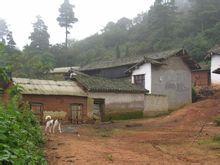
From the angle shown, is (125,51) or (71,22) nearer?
(125,51)

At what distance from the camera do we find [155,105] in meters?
33.0

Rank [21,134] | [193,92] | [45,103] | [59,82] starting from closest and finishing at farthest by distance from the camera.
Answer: [21,134] → [45,103] → [59,82] → [193,92]

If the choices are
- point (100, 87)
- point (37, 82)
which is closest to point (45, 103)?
point (37, 82)

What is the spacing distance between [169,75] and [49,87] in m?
11.5

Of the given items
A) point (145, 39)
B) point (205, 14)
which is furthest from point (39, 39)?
point (205, 14)

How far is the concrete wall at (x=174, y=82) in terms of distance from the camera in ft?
112

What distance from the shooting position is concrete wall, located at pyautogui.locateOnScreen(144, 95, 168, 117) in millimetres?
32344

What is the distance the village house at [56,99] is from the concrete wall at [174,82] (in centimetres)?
770

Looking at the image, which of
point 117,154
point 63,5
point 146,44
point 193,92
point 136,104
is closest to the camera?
point 117,154

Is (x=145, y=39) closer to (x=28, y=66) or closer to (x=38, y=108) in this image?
(x=28, y=66)

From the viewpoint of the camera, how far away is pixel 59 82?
29.3m

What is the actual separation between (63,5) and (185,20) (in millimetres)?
20302

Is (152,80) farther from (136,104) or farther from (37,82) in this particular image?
(37,82)

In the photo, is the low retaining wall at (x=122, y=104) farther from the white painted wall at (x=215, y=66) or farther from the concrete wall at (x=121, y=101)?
the white painted wall at (x=215, y=66)
